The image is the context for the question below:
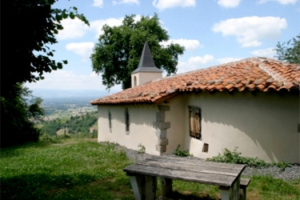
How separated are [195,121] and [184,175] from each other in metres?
6.03

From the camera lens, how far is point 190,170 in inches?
184

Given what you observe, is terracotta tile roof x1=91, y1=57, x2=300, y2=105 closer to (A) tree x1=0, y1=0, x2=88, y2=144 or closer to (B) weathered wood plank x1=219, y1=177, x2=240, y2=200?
(B) weathered wood plank x1=219, y1=177, x2=240, y2=200

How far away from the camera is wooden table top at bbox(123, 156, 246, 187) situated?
4.15 metres

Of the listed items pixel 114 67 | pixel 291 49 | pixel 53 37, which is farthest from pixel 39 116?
pixel 291 49

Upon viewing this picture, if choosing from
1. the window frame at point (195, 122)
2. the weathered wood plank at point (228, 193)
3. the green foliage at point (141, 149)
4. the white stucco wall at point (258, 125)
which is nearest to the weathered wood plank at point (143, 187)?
the weathered wood plank at point (228, 193)

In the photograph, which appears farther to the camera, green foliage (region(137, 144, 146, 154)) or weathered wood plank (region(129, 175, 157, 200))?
green foliage (region(137, 144, 146, 154))

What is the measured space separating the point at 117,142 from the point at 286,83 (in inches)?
419

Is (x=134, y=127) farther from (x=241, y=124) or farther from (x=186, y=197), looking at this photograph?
(x=186, y=197)

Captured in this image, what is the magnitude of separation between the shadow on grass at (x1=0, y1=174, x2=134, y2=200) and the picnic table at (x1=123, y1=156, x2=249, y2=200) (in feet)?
2.05

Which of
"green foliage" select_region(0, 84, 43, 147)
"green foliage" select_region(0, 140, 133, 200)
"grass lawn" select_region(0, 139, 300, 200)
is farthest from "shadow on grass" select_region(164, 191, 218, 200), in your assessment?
"green foliage" select_region(0, 84, 43, 147)

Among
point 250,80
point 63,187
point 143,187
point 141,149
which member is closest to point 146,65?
point 141,149

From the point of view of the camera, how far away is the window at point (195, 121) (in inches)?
396

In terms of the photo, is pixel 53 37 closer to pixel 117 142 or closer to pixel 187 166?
pixel 187 166

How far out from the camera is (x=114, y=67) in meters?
29.8
